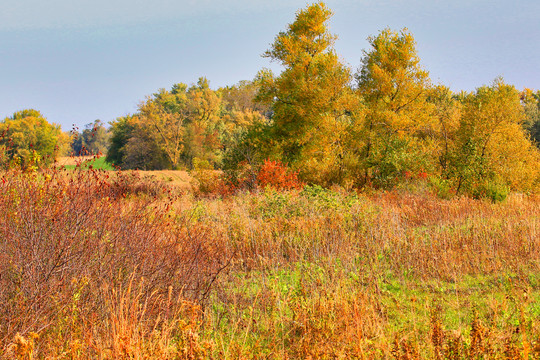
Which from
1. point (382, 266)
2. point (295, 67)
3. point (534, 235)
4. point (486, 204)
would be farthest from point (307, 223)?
point (295, 67)

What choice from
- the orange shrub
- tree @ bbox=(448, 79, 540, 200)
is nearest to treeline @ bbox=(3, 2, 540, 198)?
tree @ bbox=(448, 79, 540, 200)

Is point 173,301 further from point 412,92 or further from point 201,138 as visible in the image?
point 201,138

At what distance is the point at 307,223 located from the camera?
8.63 m

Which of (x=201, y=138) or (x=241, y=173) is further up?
(x=201, y=138)

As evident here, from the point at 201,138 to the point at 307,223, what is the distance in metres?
37.0

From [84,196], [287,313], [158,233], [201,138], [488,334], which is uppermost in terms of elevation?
[201,138]

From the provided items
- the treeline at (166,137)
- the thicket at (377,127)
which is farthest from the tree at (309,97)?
the treeline at (166,137)

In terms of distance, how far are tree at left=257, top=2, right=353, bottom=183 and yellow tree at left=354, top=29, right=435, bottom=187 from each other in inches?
49.1

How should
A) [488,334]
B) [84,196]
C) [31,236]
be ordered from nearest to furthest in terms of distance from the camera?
1. [488,334]
2. [31,236]
3. [84,196]

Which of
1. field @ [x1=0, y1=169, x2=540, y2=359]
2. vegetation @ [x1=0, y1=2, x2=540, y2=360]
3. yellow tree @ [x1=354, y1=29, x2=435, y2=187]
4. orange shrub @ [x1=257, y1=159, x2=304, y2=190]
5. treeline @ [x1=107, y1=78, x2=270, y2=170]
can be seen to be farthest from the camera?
treeline @ [x1=107, y1=78, x2=270, y2=170]

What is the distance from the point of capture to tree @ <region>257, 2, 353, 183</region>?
1931 cm

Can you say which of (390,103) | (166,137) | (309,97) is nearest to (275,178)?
(309,97)

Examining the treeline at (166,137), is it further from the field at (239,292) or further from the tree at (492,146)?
the field at (239,292)

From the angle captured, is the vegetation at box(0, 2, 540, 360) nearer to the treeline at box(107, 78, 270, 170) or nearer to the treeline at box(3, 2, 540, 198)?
the treeline at box(3, 2, 540, 198)
